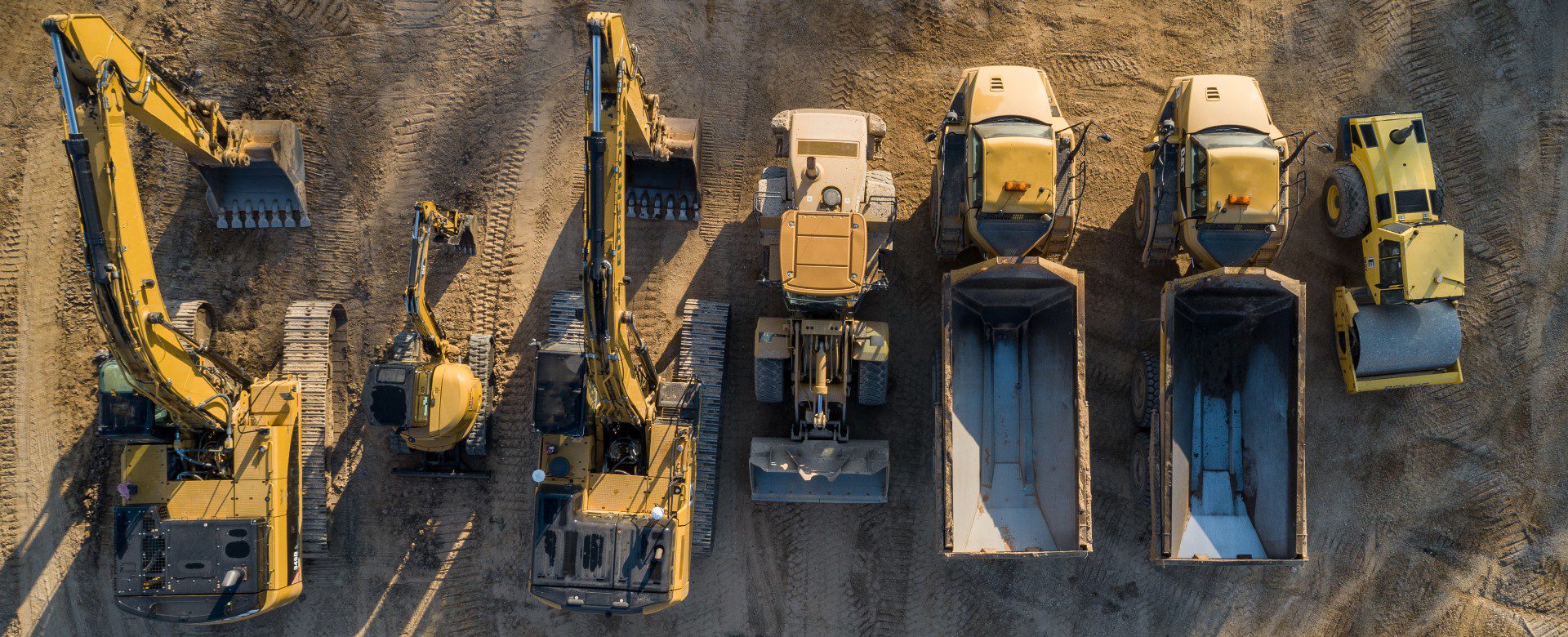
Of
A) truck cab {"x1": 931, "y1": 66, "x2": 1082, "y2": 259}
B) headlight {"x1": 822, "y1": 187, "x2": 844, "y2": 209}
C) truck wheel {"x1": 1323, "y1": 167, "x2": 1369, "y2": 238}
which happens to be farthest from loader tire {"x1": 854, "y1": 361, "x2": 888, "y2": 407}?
truck wheel {"x1": 1323, "y1": 167, "x2": 1369, "y2": 238}

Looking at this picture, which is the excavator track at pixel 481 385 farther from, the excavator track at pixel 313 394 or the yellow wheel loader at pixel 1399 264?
the yellow wheel loader at pixel 1399 264

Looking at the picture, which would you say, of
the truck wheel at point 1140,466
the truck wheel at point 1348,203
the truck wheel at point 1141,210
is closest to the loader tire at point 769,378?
the truck wheel at point 1140,466

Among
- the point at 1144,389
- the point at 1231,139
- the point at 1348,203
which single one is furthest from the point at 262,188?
the point at 1348,203

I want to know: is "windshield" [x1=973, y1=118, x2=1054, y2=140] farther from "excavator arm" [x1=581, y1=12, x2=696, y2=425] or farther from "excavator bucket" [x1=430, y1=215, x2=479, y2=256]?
"excavator bucket" [x1=430, y1=215, x2=479, y2=256]

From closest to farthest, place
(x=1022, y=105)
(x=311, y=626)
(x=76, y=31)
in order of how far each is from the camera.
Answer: (x=76, y=31) < (x=1022, y=105) < (x=311, y=626)

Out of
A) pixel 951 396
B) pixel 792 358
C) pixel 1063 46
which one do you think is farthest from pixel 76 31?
pixel 1063 46

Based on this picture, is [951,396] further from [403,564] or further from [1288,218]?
[403,564]
